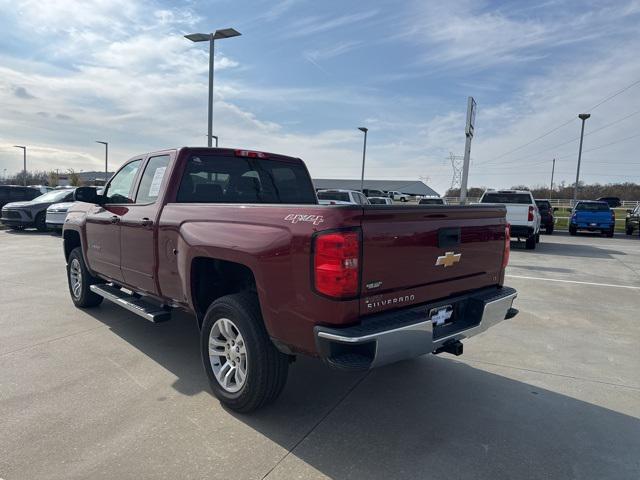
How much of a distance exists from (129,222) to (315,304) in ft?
Answer: 8.94

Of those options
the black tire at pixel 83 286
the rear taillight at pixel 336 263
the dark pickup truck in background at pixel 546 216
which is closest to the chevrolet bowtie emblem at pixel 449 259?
the rear taillight at pixel 336 263

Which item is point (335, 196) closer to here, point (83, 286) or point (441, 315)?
point (83, 286)

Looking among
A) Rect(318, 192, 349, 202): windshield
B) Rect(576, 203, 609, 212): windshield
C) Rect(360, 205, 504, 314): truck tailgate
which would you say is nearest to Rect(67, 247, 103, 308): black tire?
Rect(360, 205, 504, 314): truck tailgate

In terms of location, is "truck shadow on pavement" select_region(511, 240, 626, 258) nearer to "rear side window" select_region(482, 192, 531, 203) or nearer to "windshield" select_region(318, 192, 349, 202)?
"rear side window" select_region(482, 192, 531, 203)

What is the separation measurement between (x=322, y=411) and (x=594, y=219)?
69.7 feet

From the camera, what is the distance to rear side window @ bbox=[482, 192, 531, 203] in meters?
14.7

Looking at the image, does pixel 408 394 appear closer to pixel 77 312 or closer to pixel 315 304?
A: pixel 315 304

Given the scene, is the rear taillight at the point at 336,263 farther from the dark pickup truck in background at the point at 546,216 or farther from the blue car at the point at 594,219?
the blue car at the point at 594,219

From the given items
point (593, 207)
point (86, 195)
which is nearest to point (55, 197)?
point (86, 195)

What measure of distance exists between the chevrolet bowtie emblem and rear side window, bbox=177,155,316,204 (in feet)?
6.98

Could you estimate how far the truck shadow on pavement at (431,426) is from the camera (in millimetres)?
2746

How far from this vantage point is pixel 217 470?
266 centimetres

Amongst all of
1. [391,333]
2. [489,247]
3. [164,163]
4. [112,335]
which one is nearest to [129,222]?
[164,163]

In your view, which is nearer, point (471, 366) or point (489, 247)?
point (489, 247)
